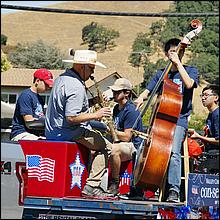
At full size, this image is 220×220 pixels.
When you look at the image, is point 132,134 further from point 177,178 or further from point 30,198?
point 30,198

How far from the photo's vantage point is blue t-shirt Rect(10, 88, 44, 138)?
7750 mm

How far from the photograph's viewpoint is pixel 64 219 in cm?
578

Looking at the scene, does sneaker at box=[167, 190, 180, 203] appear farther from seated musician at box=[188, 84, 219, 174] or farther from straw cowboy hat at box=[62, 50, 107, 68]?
straw cowboy hat at box=[62, 50, 107, 68]

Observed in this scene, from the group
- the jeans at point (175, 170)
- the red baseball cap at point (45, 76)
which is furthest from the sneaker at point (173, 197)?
the red baseball cap at point (45, 76)

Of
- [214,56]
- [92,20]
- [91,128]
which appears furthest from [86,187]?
[92,20]

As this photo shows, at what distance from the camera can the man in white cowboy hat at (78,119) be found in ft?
20.7

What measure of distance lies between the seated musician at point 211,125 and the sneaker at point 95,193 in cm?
110

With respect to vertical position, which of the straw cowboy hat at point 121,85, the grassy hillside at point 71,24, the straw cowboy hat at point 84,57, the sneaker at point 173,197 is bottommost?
the sneaker at point 173,197

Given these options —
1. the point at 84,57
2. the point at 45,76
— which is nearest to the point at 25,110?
the point at 45,76

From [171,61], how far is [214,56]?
5999 cm

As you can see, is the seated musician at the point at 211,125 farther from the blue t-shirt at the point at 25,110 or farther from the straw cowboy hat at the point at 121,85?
the blue t-shirt at the point at 25,110

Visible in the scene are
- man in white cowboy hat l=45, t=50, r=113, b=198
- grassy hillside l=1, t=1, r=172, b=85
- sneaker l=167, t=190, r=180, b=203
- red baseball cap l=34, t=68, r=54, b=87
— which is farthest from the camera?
grassy hillside l=1, t=1, r=172, b=85

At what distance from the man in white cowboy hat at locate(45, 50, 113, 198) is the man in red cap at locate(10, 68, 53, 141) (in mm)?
1011

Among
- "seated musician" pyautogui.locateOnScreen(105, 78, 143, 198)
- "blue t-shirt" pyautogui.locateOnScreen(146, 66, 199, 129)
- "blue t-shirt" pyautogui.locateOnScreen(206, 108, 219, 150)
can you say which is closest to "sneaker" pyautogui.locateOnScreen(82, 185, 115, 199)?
"seated musician" pyautogui.locateOnScreen(105, 78, 143, 198)
